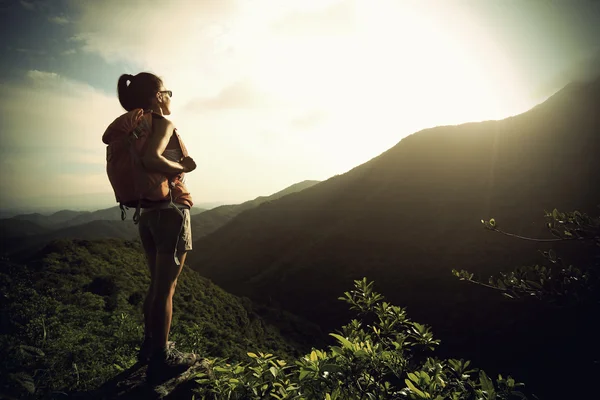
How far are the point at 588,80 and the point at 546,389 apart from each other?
3024 inches

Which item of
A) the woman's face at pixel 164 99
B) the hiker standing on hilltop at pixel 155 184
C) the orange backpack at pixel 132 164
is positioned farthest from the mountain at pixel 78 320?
the woman's face at pixel 164 99

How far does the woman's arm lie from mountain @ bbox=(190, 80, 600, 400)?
4051 cm

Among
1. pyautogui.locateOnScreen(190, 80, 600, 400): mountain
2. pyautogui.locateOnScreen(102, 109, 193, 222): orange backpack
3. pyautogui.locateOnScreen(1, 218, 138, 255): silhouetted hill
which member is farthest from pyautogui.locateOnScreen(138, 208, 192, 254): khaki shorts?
pyautogui.locateOnScreen(1, 218, 138, 255): silhouetted hill

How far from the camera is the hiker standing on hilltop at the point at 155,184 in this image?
245 centimetres

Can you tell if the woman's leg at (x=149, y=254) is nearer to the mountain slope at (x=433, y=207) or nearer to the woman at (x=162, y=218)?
the woman at (x=162, y=218)

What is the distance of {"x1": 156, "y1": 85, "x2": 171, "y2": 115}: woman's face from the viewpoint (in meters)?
2.85

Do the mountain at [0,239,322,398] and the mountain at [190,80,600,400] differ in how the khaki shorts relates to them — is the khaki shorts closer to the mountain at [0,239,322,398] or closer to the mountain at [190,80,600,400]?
the mountain at [0,239,322,398]

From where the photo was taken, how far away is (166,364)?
275 cm

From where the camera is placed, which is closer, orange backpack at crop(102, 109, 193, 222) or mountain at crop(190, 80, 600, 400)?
orange backpack at crop(102, 109, 193, 222)

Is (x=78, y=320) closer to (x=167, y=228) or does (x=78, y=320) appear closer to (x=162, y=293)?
(x=162, y=293)

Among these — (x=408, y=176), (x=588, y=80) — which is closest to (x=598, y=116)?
(x=588, y=80)

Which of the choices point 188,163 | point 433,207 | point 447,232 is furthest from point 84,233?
point 188,163

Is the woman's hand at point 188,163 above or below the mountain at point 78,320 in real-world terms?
above

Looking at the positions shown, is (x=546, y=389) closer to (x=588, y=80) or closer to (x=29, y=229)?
(x=588, y=80)
